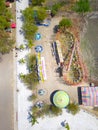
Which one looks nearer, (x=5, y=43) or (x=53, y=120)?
(x=53, y=120)

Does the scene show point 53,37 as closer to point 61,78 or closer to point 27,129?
point 61,78

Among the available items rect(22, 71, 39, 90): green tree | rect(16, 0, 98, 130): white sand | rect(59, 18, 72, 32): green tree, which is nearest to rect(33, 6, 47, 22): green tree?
rect(59, 18, 72, 32): green tree

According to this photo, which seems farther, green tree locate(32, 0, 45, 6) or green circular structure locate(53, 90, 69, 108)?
green tree locate(32, 0, 45, 6)

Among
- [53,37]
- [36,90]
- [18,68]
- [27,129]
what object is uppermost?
[53,37]

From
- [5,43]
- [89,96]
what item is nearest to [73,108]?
[89,96]

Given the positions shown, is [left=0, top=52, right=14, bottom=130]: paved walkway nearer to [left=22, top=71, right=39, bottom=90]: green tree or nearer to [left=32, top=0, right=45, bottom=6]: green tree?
[left=22, top=71, right=39, bottom=90]: green tree

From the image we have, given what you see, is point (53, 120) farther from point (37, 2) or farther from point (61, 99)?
point (37, 2)

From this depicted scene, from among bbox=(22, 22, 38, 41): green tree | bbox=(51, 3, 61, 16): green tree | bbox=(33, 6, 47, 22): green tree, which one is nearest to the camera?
bbox=(22, 22, 38, 41): green tree

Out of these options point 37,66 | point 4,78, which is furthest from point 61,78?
point 4,78
